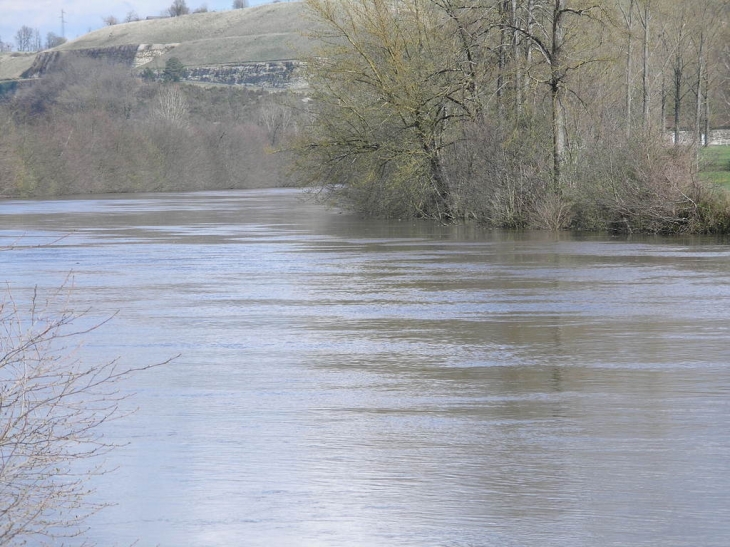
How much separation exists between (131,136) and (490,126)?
70.2 m

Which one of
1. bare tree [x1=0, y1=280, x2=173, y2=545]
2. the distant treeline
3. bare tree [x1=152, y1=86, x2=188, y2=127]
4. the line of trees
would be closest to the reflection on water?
bare tree [x1=0, y1=280, x2=173, y2=545]

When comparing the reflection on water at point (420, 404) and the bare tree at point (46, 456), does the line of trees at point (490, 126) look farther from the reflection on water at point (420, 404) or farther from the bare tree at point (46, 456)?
the bare tree at point (46, 456)

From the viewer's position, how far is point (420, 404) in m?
10.5

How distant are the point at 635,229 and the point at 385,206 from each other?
12167 millimetres

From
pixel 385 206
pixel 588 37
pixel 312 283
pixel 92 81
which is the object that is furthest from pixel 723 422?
pixel 92 81

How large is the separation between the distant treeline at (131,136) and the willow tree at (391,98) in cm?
3411

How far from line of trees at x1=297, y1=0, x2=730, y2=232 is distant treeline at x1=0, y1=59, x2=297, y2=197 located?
3446 centimetres

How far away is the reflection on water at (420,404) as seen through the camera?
721cm

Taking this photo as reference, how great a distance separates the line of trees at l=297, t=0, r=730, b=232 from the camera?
3216cm

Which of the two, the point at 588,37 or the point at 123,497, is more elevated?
the point at 588,37

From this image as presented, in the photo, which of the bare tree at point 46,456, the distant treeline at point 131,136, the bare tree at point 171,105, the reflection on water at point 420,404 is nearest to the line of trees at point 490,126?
the reflection on water at point 420,404

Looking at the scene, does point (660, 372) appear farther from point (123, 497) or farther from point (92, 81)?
point (92, 81)

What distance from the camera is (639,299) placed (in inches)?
704

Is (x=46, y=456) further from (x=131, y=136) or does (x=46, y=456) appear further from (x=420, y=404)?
(x=131, y=136)
